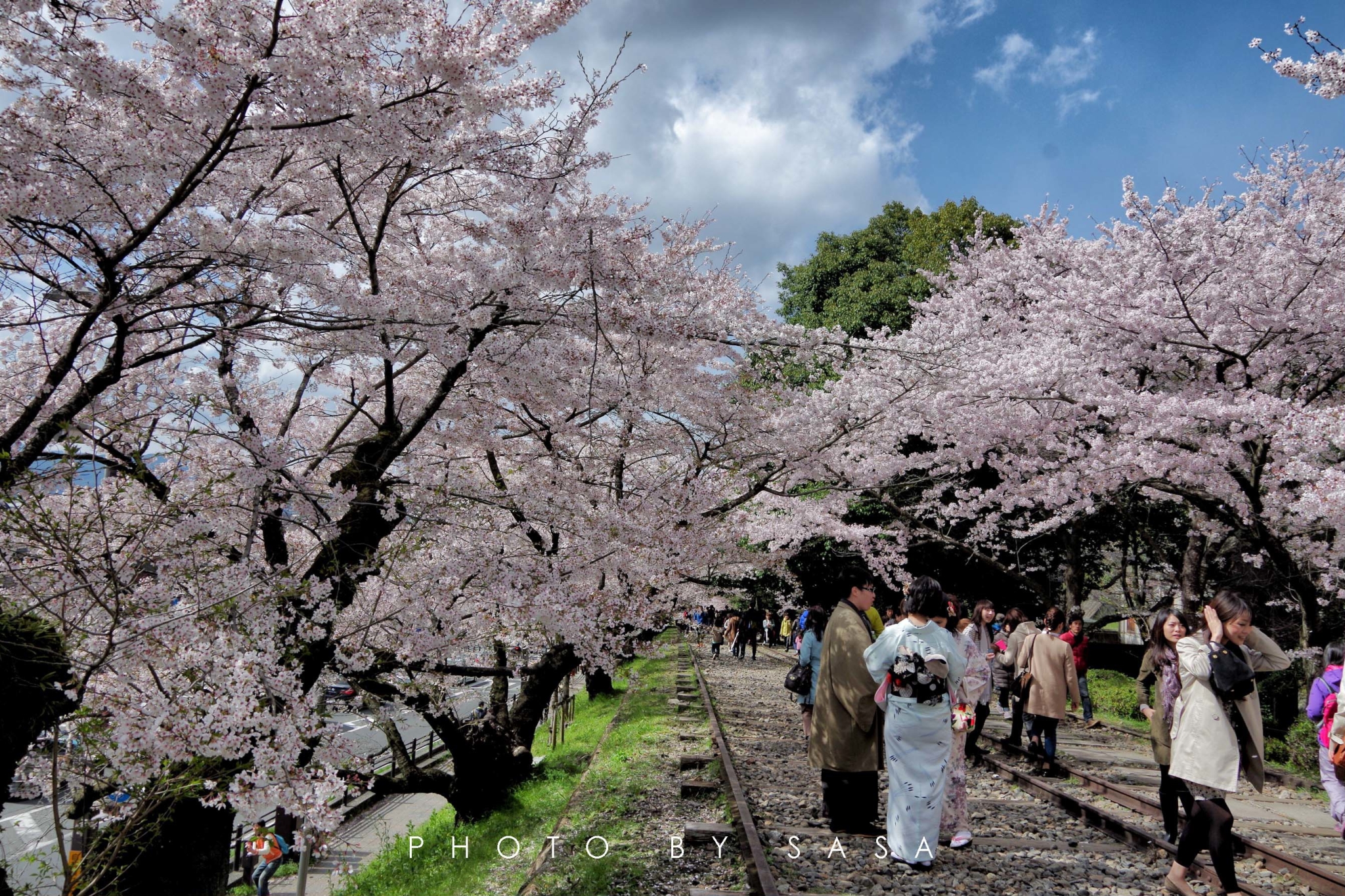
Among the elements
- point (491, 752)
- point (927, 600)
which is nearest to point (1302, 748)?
point (927, 600)

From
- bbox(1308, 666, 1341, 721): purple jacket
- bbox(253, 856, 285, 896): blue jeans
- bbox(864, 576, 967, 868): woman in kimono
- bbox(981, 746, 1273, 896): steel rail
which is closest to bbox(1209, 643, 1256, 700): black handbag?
bbox(1308, 666, 1341, 721): purple jacket

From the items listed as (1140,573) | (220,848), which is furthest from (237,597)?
(1140,573)

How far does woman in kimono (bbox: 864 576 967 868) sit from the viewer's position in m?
5.02

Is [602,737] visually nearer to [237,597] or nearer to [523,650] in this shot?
[523,650]

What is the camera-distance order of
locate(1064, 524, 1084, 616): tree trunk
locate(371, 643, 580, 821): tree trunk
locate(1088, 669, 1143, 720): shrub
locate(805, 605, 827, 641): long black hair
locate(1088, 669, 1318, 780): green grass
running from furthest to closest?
locate(1064, 524, 1084, 616): tree trunk
locate(1088, 669, 1143, 720): shrub
locate(371, 643, 580, 821): tree trunk
locate(1088, 669, 1318, 780): green grass
locate(805, 605, 827, 641): long black hair

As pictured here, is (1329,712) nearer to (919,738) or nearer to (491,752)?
(919,738)

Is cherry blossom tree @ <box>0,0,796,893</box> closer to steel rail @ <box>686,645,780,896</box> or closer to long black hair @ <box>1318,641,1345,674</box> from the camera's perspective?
steel rail @ <box>686,645,780,896</box>

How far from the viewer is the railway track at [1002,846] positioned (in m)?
4.82

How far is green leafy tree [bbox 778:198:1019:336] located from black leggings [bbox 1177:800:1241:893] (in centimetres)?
1822

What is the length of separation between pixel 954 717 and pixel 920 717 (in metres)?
0.53

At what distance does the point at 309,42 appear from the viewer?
4348 millimetres

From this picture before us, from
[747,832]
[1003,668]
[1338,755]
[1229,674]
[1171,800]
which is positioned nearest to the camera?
[1338,755]

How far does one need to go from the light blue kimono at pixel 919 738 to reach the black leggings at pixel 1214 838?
1.35 meters

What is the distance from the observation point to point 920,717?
5074 millimetres
